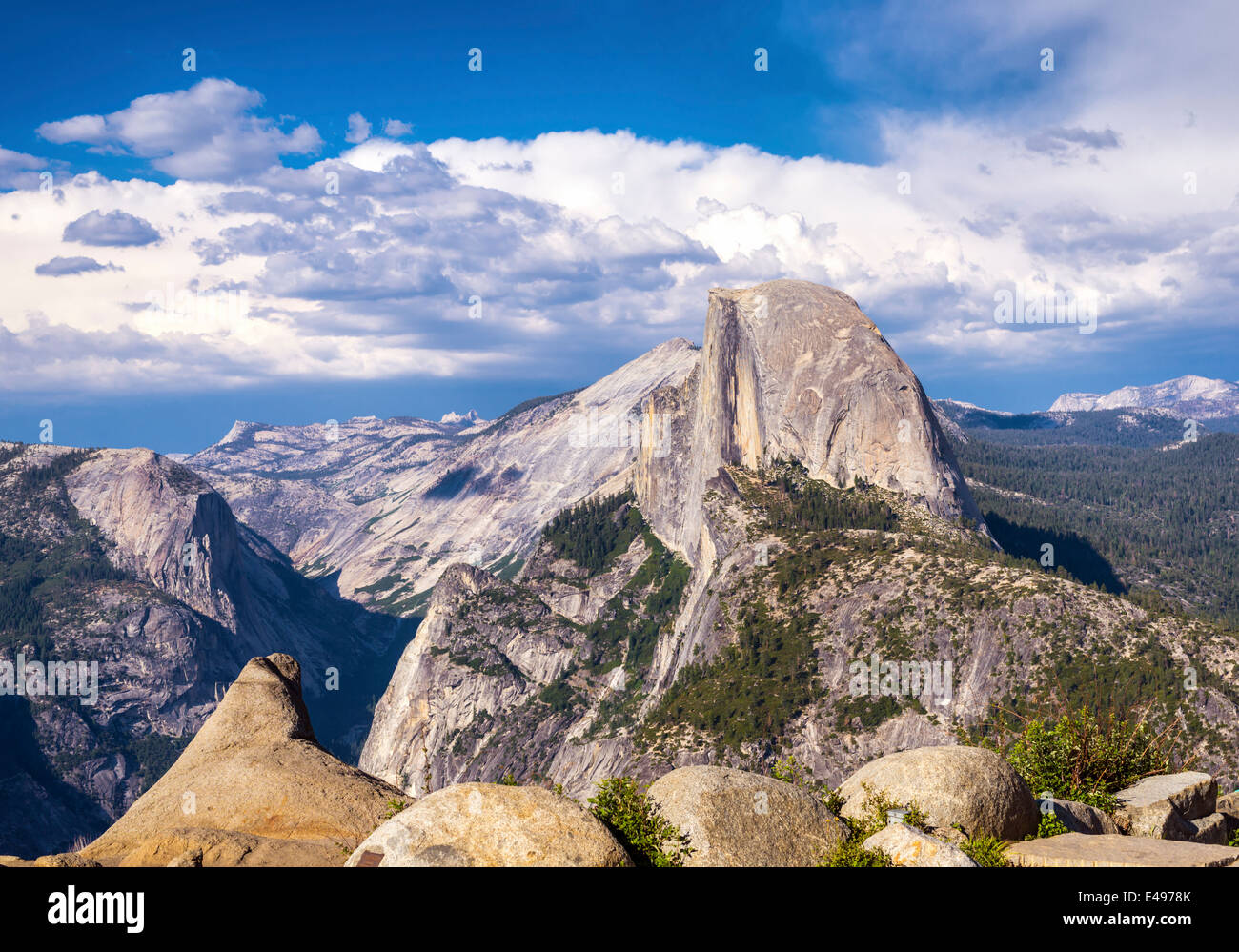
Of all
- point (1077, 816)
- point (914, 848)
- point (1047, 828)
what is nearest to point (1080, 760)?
point (1077, 816)

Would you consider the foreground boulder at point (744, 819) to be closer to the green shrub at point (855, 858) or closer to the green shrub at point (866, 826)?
the green shrub at point (866, 826)

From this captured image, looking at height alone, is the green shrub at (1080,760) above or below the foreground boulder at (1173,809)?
above

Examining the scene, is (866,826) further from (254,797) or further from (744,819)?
(254,797)

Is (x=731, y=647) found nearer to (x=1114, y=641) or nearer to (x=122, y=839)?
(x=1114, y=641)

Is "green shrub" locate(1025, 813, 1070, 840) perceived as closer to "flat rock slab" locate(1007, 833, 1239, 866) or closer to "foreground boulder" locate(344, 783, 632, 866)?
"flat rock slab" locate(1007, 833, 1239, 866)

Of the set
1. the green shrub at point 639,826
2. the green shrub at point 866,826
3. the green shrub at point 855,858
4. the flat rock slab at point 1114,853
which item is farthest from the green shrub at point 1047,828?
the green shrub at point 639,826

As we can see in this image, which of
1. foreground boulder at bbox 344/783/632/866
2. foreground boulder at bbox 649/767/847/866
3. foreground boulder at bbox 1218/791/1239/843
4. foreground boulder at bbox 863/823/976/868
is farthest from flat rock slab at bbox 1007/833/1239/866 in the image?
foreground boulder at bbox 344/783/632/866
